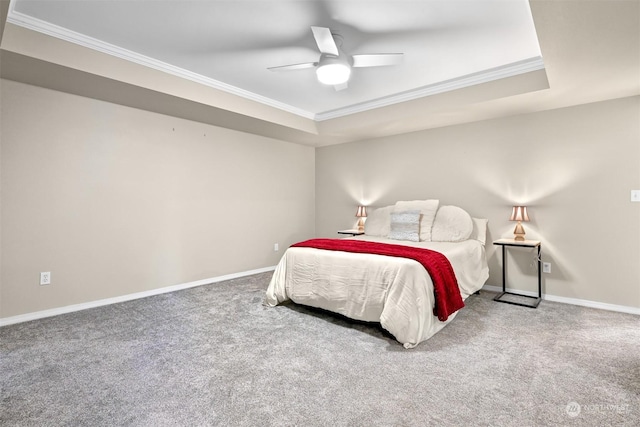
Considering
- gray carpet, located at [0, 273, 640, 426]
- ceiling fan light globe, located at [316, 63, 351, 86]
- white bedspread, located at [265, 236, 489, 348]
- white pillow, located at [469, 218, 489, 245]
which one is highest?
ceiling fan light globe, located at [316, 63, 351, 86]

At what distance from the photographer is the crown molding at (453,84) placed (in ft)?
10.4

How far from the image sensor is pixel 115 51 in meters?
2.91

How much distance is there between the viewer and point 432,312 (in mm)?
2607

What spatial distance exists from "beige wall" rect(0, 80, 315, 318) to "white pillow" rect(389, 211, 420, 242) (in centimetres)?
216

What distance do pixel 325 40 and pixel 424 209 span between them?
2.68 meters

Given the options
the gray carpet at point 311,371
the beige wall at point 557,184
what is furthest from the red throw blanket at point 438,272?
the beige wall at point 557,184

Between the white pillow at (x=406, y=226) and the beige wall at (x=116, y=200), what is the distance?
2164 mm

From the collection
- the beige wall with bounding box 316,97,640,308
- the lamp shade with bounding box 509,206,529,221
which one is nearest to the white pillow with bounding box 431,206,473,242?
the beige wall with bounding box 316,97,640,308

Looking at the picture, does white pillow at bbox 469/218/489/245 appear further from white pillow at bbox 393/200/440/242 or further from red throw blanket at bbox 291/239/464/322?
red throw blanket at bbox 291/239/464/322

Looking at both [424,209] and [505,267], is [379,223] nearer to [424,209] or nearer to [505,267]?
[424,209]

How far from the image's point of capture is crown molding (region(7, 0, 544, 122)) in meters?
2.56

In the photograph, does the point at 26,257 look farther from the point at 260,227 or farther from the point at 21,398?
the point at 260,227

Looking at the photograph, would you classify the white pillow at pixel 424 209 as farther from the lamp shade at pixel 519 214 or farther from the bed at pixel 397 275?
the lamp shade at pixel 519 214

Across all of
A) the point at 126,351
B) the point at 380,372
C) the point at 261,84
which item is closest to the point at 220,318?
the point at 126,351
